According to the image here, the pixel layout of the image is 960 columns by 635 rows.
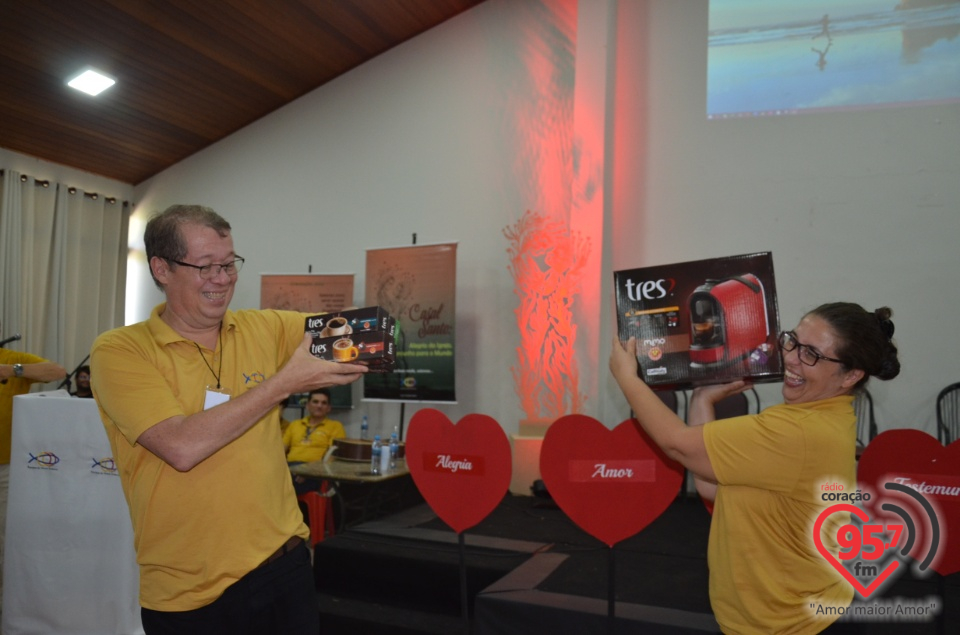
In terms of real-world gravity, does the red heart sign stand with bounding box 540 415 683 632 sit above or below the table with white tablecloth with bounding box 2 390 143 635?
above

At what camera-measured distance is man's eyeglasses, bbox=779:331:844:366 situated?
159 centimetres

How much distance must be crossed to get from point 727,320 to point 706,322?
51 mm

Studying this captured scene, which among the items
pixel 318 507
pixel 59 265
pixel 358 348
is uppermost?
pixel 59 265

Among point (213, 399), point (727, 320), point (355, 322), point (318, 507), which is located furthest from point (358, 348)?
point (318, 507)

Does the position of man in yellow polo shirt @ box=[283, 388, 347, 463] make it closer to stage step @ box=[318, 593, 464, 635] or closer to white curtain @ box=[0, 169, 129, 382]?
stage step @ box=[318, 593, 464, 635]

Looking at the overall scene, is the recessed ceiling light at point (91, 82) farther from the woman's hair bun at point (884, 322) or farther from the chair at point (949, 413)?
the chair at point (949, 413)

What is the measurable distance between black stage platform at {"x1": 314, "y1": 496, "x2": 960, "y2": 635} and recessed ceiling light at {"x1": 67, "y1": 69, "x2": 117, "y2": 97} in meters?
5.00

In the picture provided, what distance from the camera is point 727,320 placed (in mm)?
1727

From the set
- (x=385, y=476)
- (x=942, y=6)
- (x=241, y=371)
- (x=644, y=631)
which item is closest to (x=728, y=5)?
(x=942, y=6)

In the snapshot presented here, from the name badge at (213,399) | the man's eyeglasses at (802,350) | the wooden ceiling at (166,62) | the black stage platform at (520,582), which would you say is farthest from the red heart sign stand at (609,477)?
the wooden ceiling at (166,62)

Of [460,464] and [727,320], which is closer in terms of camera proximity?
[727,320]

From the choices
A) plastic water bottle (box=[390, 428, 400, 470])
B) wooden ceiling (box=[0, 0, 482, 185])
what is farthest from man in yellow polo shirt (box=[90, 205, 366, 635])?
wooden ceiling (box=[0, 0, 482, 185])

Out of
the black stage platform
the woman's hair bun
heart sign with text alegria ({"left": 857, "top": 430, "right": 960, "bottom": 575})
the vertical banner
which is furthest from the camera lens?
the vertical banner

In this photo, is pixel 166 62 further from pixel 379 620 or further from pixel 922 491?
pixel 922 491
